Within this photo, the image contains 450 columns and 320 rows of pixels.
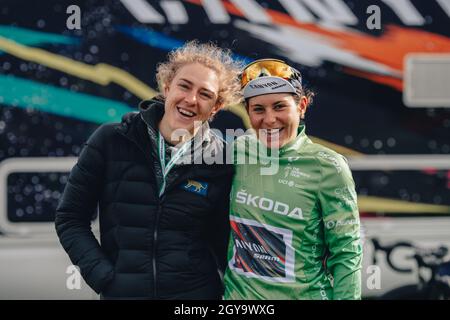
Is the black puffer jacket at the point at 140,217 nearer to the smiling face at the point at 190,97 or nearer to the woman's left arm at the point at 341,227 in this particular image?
the smiling face at the point at 190,97

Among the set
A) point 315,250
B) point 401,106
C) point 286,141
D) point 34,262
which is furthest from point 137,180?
point 401,106

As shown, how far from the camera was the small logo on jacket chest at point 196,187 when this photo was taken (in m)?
1.95

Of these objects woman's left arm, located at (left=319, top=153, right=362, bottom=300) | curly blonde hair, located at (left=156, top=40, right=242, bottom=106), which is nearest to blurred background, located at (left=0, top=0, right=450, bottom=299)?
curly blonde hair, located at (left=156, top=40, right=242, bottom=106)

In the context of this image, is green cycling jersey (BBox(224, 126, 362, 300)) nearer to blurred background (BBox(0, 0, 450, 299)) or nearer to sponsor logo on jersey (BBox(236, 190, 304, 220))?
sponsor logo on jersey (BBox(236, 190, 304, 220))

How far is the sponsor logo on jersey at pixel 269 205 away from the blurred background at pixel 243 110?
3.50 feet

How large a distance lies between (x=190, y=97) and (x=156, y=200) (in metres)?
0.41

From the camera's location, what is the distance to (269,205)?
1.91m

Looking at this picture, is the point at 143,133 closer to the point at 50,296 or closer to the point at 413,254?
the point at 50,296

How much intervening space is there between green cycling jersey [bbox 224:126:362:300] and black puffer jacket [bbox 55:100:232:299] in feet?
0.41

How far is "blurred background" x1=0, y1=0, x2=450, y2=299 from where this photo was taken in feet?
9.66

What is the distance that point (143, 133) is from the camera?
1983 mm
